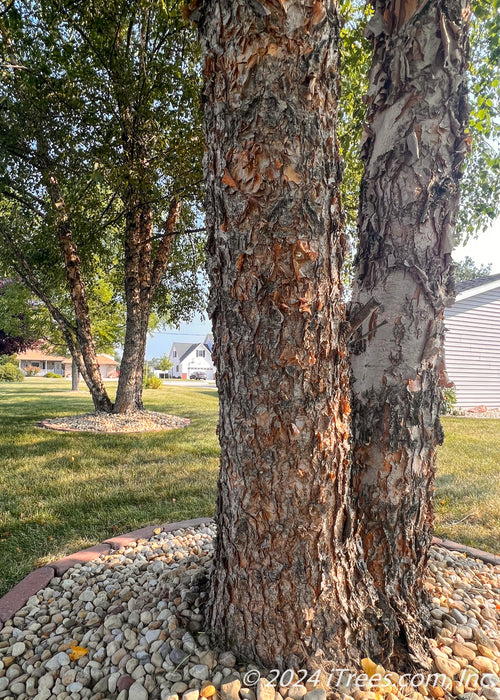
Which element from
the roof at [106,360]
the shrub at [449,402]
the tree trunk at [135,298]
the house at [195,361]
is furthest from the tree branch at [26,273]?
the house at [195,361]

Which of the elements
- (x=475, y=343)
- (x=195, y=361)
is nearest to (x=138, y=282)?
(x=475, y=343)

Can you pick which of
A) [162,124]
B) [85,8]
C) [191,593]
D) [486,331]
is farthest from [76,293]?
[486,331]

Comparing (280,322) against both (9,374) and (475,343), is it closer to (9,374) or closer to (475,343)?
(475,343)

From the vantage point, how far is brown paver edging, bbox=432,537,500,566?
227 cm

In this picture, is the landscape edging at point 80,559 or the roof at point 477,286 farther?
the roof at point 477,286

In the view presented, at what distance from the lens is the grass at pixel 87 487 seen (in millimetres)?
2600

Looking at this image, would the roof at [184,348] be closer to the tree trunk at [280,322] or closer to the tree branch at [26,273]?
the tree branch at [26,273]

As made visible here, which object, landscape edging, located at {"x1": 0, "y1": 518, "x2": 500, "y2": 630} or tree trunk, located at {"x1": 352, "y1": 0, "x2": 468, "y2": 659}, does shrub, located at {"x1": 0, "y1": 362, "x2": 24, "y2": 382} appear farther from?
tree trunk, located at {"x1": 352, "y1": 0, "x2": 468, "y2": 659}

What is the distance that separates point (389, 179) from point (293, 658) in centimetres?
165

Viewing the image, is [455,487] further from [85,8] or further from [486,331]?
[486,331]

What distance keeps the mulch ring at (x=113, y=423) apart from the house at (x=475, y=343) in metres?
7.46

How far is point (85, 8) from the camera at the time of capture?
174 inches

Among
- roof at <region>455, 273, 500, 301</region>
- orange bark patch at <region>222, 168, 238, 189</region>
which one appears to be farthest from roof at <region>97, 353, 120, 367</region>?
orange bark patch at <region>222, 168, 238, 189</region>

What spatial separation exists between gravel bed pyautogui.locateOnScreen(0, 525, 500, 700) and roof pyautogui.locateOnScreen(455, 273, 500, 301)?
9.56 m
